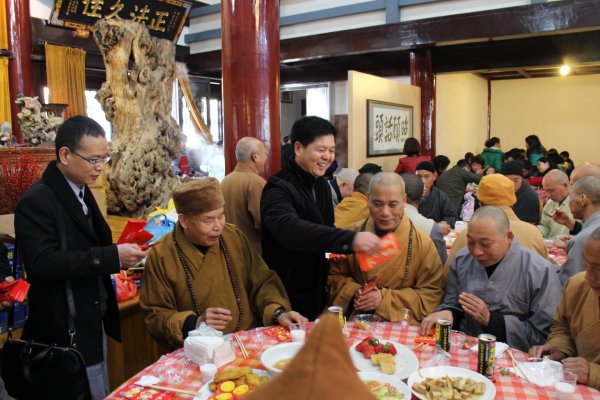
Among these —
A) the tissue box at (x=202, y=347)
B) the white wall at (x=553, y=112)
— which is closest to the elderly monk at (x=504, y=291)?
the tissue box at (x=202, y=347)

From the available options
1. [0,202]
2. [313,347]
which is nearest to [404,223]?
[313,347]

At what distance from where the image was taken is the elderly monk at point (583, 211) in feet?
10.0

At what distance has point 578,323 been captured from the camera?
2.24m

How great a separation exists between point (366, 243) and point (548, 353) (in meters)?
0.93

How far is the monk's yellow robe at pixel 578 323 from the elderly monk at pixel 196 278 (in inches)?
46.8

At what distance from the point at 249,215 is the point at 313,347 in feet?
10.7

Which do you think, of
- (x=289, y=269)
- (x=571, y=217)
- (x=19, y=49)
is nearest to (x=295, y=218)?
(x=289, y=269)

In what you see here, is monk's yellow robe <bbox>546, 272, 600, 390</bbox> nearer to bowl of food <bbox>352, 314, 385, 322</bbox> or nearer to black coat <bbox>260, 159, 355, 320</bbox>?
bowl of food <bbox>352, 314, 385, 322</bbox>

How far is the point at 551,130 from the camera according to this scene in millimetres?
13359

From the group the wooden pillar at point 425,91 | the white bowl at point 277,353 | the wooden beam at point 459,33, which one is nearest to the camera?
the white bowl at point 277,353

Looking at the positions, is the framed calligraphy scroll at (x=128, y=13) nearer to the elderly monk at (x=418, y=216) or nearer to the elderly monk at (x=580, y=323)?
the elderly monk at (x=418, y=216)

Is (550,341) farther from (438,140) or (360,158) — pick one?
(438,140)

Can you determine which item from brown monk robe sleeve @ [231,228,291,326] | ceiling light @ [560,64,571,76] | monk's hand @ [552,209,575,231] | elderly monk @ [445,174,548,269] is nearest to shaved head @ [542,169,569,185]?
monk's hand @ [552,209,575,231]

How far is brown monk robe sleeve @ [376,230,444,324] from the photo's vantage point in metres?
2.65
